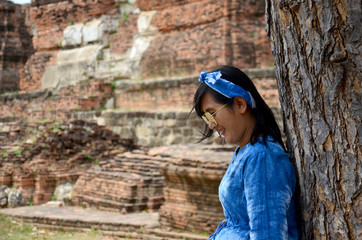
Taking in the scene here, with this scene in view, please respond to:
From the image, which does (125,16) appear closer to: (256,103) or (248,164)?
(256,103)

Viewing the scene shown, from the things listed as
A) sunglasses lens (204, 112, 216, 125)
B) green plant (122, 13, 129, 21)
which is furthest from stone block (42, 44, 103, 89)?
sunglasses lens (204, 112, 216, 125)

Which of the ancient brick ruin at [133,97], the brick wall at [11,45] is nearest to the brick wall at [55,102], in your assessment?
the ancient brick ruin at [133,97]

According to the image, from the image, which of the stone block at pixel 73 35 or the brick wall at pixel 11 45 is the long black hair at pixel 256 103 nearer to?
the stone block at pixel 73 35

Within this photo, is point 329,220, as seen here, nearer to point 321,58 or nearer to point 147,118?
point 321,58

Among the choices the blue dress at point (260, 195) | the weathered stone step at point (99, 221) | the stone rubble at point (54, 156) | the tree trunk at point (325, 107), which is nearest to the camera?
the tree trunk at point (325, 107)

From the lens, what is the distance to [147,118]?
41.3 ft

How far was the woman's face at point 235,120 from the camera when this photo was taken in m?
2.07

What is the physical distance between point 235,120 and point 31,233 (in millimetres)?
6726

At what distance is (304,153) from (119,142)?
993 centimetres

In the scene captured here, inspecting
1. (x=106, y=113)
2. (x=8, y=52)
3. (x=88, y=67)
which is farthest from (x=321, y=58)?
(x=8, y=52)

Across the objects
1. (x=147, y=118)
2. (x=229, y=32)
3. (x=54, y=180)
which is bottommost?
(x=54, y=180)

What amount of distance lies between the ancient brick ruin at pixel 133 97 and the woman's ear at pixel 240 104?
4.21m

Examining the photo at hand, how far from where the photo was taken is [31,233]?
8164 millimetres

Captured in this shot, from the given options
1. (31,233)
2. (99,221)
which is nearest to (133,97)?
(31,233)
